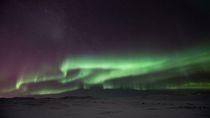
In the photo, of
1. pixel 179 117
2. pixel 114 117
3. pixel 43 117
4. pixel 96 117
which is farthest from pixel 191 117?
pixel 43 117

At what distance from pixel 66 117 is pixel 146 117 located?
9.15 m

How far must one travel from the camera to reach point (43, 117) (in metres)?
30.1

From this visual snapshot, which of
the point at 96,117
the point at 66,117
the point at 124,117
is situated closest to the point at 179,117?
the point at 124,117

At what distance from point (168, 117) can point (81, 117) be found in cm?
988

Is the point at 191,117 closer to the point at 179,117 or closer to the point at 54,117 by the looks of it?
the point at 179,117

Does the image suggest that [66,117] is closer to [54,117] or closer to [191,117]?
[54,117]

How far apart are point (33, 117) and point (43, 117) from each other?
3.95 feet

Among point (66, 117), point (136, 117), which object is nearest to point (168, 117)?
point (136, 117)

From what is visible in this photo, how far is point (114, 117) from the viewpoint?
29672mm

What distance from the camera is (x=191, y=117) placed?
29.1 m

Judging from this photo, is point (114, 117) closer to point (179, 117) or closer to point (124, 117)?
point (124, 117)

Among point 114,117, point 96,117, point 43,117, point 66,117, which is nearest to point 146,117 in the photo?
point 114,117

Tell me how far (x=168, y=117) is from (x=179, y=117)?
136 cm

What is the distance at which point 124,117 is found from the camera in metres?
29.8
